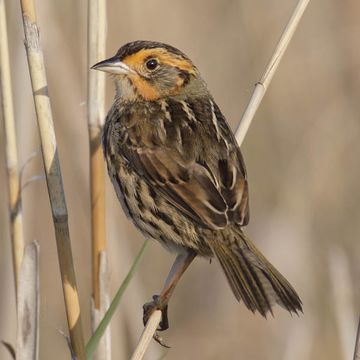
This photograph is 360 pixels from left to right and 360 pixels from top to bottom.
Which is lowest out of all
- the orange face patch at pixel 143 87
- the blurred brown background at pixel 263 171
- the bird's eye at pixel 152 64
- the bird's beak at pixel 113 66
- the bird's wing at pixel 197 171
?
the blurred brown background at pixel 263 171

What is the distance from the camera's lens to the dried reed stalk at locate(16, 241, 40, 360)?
2.24 m

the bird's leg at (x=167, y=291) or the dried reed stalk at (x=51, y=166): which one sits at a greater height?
the dried reed stalk at (x=51, y=166)

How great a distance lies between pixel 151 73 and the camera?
2943 millimetres

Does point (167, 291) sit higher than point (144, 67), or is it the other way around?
point (144, 67)

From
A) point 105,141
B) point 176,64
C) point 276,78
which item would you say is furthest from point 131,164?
point 276,78

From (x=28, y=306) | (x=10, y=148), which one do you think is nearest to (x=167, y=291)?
(x=28, y=306)

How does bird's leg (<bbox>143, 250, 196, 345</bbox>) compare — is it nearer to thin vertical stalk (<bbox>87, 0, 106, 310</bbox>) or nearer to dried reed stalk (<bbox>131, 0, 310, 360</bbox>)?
thin vertical stalk (<bbox>87, 0, 106, 310</bbox>)

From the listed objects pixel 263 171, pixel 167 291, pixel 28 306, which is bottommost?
pixel 263 171

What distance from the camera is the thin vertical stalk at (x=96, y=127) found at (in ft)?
8.50

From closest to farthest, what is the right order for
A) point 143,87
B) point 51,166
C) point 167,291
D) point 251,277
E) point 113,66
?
1. point 51,166
2. point 251,277
3. point 167,291
4. point 113,66
5. point 143,87

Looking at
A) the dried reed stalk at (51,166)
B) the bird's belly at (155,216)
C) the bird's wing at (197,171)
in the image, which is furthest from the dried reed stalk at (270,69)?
the dried reed stalk at (51,166)

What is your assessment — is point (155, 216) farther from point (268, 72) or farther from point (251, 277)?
point (268, 72)

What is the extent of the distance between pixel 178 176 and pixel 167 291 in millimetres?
347

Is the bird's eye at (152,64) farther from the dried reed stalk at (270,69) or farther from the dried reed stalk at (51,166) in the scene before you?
the dried reed stalk at (51,166)
